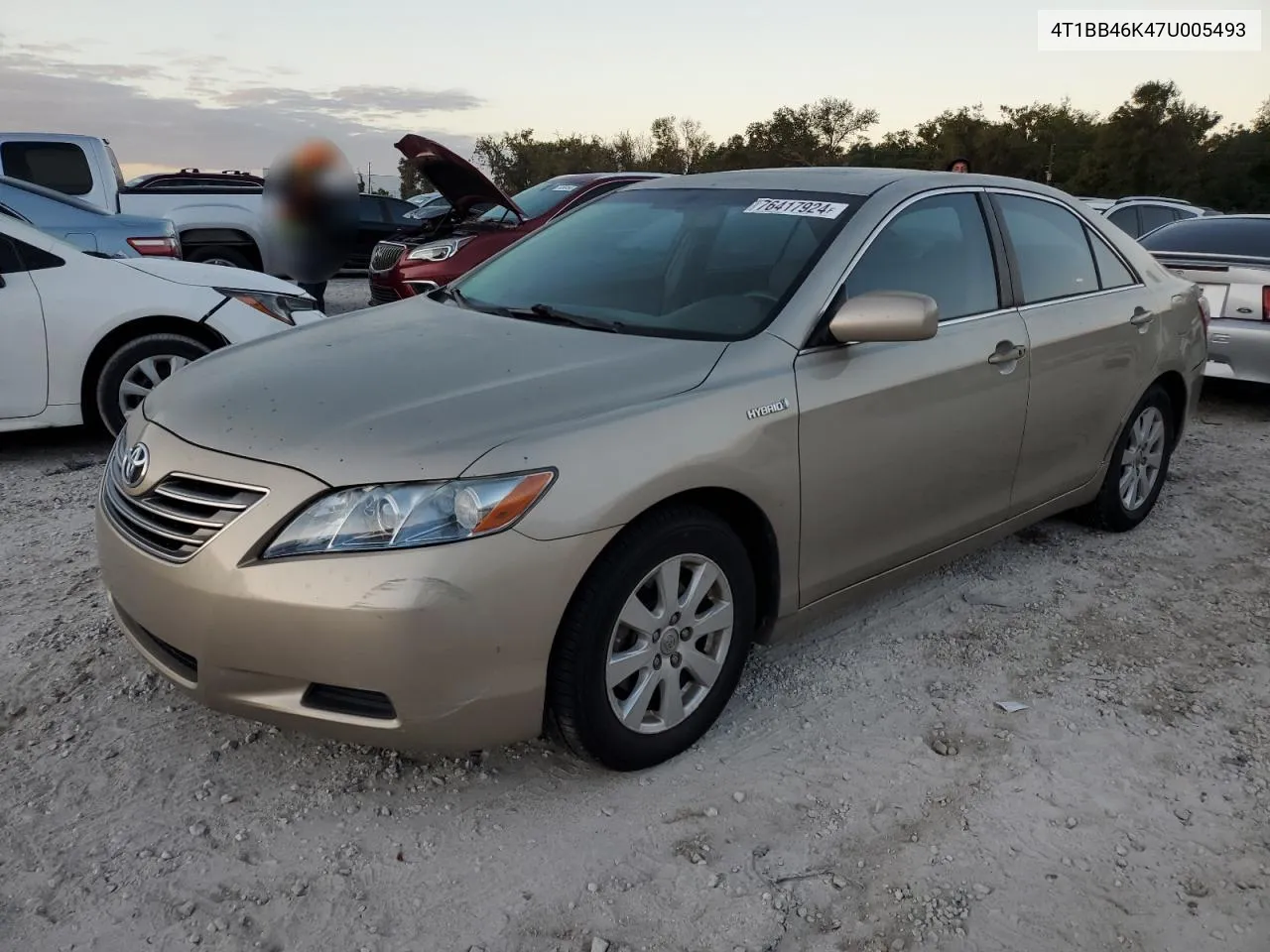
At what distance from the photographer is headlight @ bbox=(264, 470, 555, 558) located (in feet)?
7.48

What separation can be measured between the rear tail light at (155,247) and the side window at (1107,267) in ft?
20.9

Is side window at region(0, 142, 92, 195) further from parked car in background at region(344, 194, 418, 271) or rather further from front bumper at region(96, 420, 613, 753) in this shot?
front bumper at region(96, 420, 613, 753)

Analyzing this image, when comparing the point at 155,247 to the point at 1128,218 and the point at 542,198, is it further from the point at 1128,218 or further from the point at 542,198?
the point at 1128,218

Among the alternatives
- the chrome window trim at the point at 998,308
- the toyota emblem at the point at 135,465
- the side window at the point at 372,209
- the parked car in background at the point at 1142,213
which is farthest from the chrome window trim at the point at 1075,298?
the side window at the point at 372,209

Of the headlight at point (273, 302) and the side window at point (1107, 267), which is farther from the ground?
the side window at point (1107, 267)

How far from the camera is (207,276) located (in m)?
5.83

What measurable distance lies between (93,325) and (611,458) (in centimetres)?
407

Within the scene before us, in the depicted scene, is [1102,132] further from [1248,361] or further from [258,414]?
[258,414]

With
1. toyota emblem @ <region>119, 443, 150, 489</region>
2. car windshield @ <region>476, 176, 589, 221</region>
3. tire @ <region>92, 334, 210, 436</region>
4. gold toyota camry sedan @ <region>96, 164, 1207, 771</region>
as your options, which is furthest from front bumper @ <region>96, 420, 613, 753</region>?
car windshield @ <region>476, 176, 589, 221</region>

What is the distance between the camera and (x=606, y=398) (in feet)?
8.50

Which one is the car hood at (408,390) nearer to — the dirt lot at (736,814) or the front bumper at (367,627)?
the front bumper at (367,627)

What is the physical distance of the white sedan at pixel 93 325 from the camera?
5234 mm

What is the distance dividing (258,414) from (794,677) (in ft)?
6.01

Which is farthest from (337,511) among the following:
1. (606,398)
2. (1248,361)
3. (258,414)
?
(1248,361)
